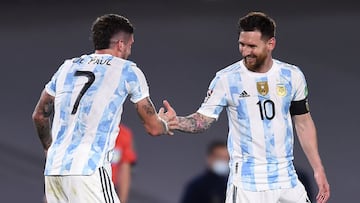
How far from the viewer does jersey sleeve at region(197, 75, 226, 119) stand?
7113 mm

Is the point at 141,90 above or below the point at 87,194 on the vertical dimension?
above

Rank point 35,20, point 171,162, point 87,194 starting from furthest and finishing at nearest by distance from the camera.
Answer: point 35,20 < point 171,162 < point 87,194

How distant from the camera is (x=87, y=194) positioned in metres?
6.52

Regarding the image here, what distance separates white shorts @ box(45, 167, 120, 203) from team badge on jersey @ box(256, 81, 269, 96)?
1095mm

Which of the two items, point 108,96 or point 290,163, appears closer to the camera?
point 108,96

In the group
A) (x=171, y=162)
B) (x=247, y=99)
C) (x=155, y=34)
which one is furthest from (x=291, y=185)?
(x=155, y=34)

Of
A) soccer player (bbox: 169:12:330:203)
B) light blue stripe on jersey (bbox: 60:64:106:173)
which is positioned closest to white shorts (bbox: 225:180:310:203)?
soccer player (bbox: 169:12:330:203)

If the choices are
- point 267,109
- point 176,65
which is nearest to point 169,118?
point 267,109

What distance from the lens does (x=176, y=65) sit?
12.5 metres

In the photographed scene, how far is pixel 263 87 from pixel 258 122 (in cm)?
22

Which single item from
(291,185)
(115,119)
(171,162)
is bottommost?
(171,162)

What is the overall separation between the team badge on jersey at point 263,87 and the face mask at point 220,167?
179 centimetres
